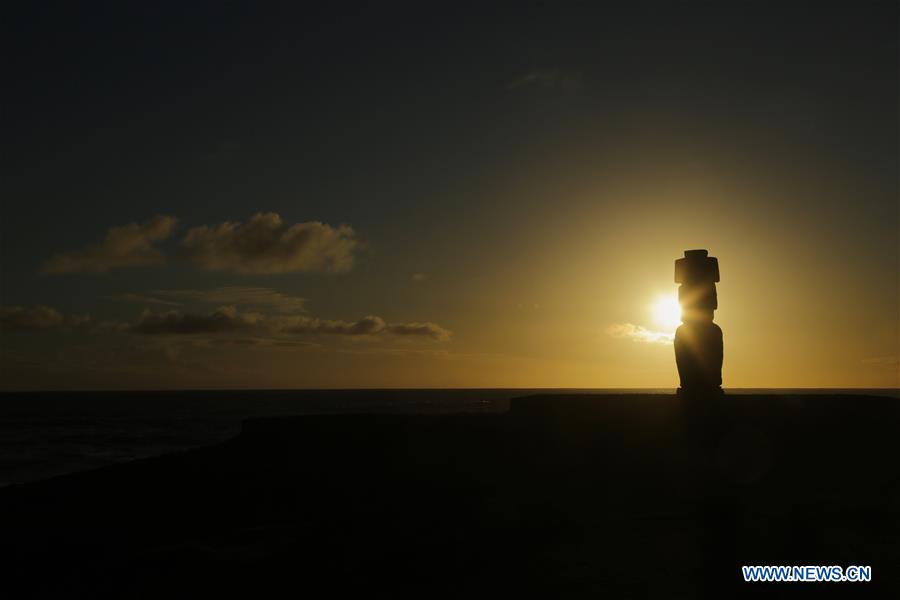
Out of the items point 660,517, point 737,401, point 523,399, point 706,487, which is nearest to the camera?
point 660,517

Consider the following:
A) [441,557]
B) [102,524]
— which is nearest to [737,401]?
[441,557]

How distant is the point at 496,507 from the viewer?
1300 centimetres

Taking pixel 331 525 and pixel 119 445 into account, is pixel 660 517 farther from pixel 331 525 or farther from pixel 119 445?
pixel 119 445

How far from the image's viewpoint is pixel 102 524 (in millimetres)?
15109

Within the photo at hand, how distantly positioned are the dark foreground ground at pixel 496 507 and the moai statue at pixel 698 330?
0.69 meters

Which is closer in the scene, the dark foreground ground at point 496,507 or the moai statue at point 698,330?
the dark foreground ground at point 496,507

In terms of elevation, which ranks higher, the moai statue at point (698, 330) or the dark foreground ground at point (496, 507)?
the moai statue at point (698, 330)

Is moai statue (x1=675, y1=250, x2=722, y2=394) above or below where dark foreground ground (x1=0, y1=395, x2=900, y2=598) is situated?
above

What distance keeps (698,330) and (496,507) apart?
6.99 meters

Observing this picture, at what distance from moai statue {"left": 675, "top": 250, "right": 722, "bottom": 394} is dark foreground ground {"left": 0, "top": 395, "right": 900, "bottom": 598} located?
689mm

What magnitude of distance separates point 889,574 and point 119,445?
Result: 5087cm

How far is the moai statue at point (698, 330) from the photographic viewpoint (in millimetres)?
17078

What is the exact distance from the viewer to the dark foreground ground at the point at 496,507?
9805mm

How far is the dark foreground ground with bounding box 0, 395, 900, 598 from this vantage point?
9805 mm
